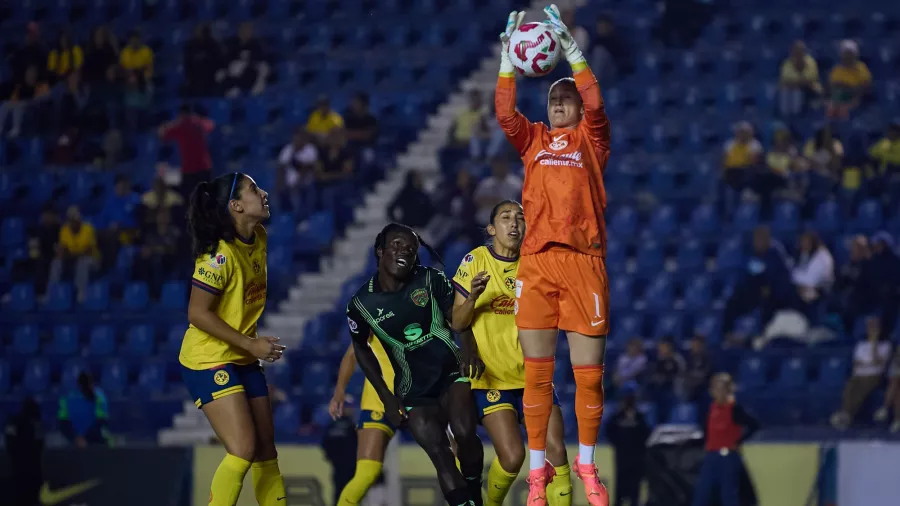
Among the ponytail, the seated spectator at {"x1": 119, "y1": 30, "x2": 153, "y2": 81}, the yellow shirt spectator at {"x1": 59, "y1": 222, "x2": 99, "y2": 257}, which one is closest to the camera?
the ponytail

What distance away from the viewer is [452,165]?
14.9 m

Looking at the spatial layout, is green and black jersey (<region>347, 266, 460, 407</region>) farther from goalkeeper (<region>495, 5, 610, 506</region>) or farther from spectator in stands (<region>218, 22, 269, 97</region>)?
spectator in stands (<region>218, 22, 269, 97</region>)

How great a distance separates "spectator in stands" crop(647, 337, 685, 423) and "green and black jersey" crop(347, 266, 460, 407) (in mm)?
5401

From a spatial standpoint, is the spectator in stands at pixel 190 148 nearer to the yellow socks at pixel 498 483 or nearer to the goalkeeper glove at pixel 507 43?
the yellow socks at pixel 498 483

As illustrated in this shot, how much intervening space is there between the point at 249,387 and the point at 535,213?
1.76 meters

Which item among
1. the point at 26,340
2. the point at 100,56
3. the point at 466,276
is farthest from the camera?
the point at 100,56

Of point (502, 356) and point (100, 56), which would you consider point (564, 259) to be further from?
point (100, 56)


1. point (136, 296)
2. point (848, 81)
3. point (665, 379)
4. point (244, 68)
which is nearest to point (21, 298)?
point (136, 296)

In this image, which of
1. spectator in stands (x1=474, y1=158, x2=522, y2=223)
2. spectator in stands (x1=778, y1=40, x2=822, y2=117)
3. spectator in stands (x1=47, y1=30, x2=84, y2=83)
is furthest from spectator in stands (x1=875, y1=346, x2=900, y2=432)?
spectator in stands (x1=47, y1=30, x2=84, y2=83)

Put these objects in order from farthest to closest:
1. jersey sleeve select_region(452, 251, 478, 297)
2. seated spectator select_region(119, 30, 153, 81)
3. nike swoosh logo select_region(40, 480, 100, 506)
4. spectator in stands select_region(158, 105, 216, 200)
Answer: seated spectator select_region(119, 30, 153, 81) → spectator in stands select_region(158, 105, 216, 200) → nike swoosh logo select_region(40, 480, 100, 506) → jersey sleeve select_region(452, 251, 478, 297)

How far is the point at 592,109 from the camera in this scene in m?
6.37

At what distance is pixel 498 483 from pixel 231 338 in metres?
1.74

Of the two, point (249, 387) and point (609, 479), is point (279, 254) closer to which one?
point (609, 479)

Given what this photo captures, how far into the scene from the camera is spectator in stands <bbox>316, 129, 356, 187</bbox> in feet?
48.8
